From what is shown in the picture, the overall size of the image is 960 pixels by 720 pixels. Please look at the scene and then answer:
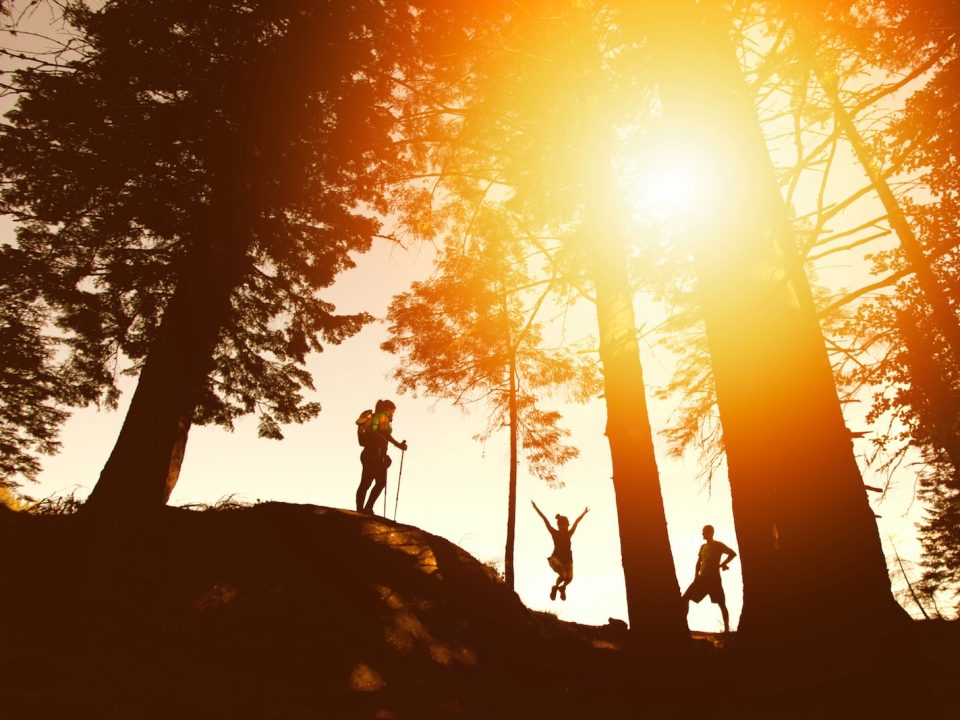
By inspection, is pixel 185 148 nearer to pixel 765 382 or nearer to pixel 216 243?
pixel 216 243

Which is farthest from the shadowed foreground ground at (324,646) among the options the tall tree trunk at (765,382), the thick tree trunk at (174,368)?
the thick tree trunk at (174,368)

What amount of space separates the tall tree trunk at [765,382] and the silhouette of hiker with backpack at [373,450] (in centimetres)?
520

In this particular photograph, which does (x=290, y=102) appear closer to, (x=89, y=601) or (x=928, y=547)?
(x=89, y=601)

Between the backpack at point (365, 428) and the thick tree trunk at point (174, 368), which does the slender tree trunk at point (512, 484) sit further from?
the thick tree trunk at point (174, 368)

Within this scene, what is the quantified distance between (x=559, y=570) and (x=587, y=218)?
26.0 ft

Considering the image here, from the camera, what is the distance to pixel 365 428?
7430 mm

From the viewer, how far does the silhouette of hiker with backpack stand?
726 cm

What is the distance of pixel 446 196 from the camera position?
1045 centimetres

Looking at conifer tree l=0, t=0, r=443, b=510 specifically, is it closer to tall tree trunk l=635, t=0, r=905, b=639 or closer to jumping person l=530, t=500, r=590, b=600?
tall tree trunk l=635, t=0, r=905, b=639

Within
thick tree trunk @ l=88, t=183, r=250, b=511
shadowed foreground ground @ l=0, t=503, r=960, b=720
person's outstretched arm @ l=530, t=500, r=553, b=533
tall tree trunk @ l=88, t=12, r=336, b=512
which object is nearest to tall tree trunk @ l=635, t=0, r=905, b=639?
shadowed foreground ground @ l=0, t=503, r=960, b=720

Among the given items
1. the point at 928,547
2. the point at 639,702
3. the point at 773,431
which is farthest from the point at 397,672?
the point at 928,547

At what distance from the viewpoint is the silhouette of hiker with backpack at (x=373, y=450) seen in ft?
23.8

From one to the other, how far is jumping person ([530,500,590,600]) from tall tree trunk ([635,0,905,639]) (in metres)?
7.89

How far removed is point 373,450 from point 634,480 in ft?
12.7
